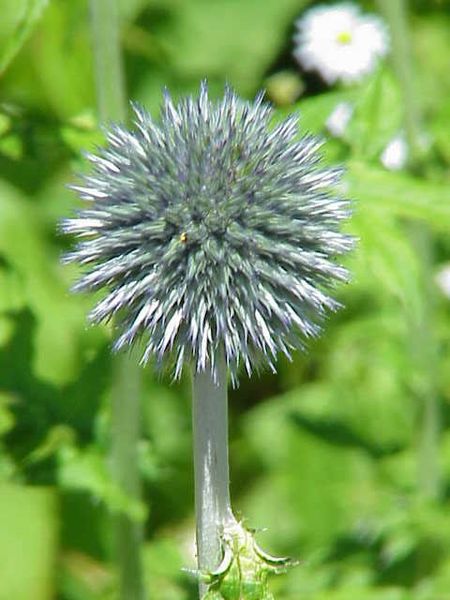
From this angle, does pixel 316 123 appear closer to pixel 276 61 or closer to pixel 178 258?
pixel 178 258

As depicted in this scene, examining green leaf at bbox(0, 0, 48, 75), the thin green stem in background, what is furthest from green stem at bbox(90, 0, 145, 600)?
the thin green stem in background

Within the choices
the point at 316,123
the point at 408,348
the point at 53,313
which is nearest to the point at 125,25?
the point at 53,313

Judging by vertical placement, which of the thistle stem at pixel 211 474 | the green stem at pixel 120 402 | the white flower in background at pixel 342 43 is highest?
the white flower in background at pixel 342 43

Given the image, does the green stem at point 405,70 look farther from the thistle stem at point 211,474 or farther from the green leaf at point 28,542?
the thistle stem at point 211,474

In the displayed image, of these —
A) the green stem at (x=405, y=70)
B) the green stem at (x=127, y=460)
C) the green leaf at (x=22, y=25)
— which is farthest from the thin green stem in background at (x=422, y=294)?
the green leaf at (x=22, y=25)

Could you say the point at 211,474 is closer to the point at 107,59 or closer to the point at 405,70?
the point at 107,59

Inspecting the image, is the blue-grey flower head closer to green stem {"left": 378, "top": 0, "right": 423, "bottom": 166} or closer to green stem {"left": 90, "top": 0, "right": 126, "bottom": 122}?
green stem {"left": 90, "top": 0, "right": 126, "bottom": 122}
